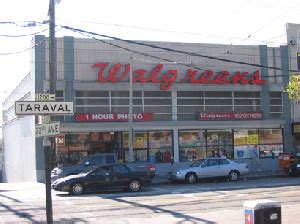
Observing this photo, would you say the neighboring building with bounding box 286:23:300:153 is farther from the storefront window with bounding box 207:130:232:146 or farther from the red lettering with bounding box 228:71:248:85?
the storefront window with bounding box 207:130:232:146

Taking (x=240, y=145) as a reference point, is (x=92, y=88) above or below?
above

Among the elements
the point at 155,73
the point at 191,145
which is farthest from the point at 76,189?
the point at 191,145

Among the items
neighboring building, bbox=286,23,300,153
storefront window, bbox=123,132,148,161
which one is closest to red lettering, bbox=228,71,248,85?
neighboring building, bbox=286,23,300,153

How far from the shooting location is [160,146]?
31.8 meters

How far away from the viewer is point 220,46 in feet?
110

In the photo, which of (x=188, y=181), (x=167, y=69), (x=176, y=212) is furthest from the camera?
(x=167, y=69)

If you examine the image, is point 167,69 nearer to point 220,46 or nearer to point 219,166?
point 220,46

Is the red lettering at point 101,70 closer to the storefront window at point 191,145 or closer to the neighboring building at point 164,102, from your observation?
the neighboring building at point 164,102

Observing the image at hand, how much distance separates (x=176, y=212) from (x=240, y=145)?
19359mm

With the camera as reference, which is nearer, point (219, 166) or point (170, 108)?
point (219, 166)

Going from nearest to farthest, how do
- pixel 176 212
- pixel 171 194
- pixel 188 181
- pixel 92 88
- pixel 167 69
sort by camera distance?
pixel 176 212 < pixel 171 194 < pixel 188 181 < pixel 92 88 < pixel 167 69

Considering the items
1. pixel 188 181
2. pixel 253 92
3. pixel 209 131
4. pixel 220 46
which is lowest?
pixel 188 181

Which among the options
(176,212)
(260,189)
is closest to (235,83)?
(260,189)

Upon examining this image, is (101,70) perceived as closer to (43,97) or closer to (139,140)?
(139,140)
